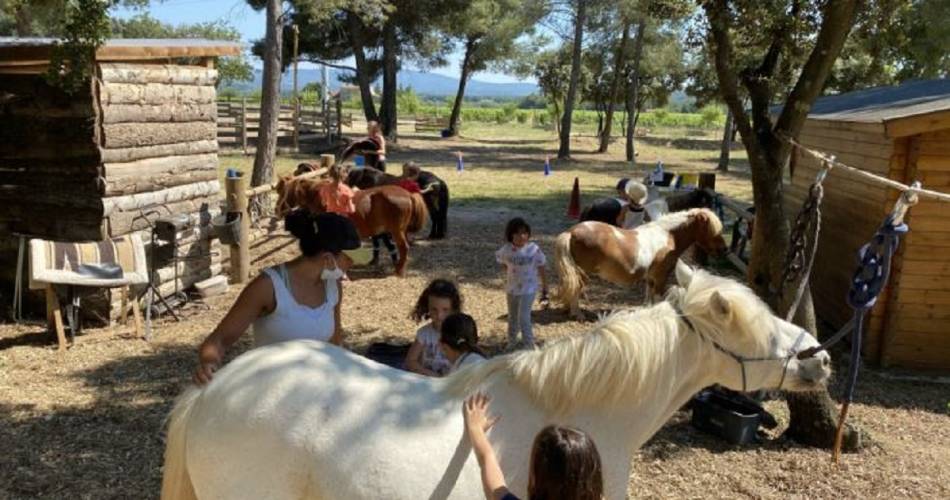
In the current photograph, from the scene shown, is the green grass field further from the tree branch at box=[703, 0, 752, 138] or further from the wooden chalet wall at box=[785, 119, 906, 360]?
the tree branch at box=[703, 0, 752, 138]

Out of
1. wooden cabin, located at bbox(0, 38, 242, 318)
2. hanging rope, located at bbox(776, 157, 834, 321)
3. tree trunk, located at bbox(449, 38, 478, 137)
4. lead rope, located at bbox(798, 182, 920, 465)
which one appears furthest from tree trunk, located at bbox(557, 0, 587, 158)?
lead rope, located at bbox(798, 182, 920, 465)

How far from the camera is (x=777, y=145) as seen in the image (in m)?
5.04

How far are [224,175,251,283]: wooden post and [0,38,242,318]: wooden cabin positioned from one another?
29.5 inches

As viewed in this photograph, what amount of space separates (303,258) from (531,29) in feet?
109

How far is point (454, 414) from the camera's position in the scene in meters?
2.35

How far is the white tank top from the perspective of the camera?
285 centimetres

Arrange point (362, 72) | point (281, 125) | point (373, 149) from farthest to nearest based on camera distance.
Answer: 1. point (362, 72)
2. point (281, 125)
3. point (373, 149)

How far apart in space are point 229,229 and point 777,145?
5.86 meters

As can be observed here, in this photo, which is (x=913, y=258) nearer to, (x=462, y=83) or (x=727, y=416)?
(x=727, y=416)

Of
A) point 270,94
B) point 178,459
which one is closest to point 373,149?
point 270,94

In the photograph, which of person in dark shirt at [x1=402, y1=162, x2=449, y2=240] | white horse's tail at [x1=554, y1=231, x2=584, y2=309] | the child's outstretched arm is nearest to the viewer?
the child's outstretched arm

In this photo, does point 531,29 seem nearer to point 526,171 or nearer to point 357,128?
point 357,128

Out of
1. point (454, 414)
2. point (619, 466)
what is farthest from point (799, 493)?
point (454, 414)

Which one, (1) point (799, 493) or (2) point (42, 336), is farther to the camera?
(2) point (42, 336)
